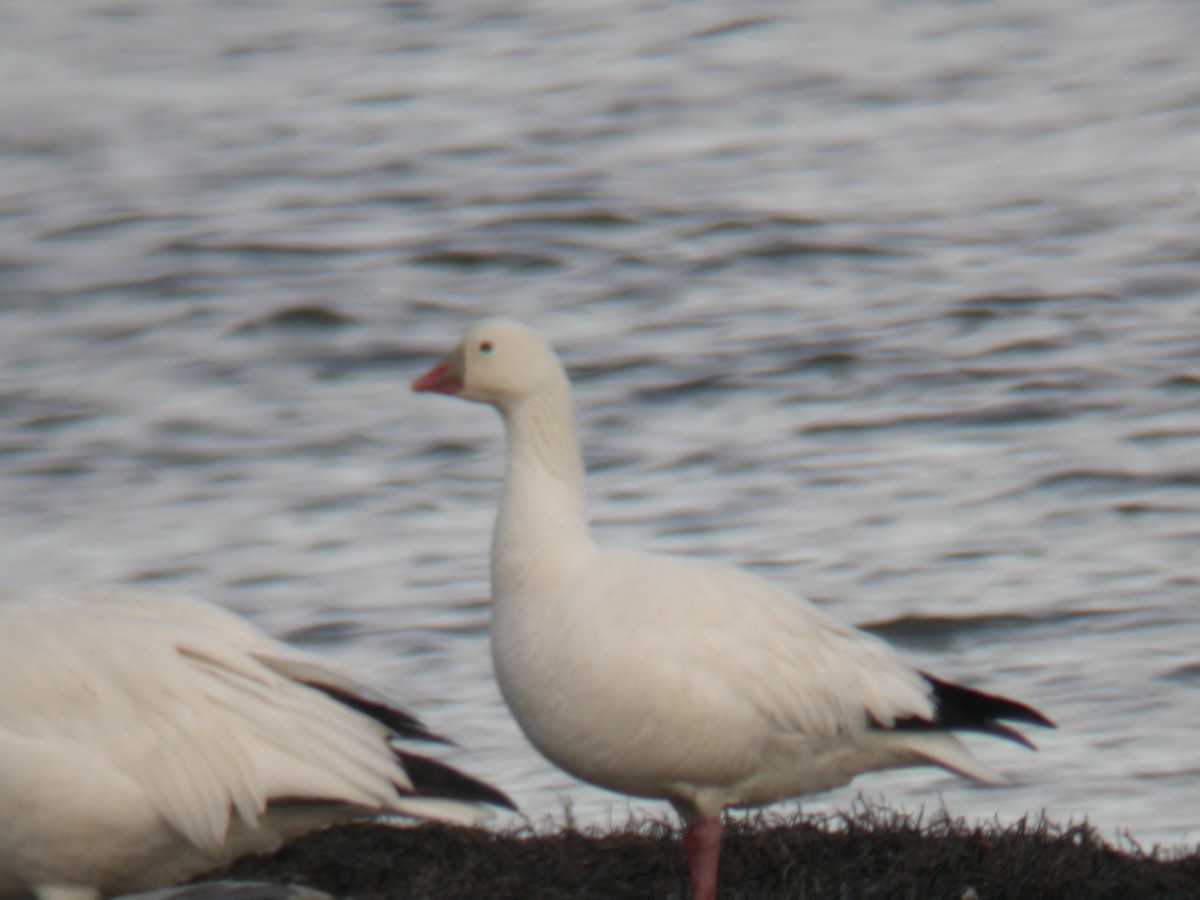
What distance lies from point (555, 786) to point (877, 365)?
6.60 m

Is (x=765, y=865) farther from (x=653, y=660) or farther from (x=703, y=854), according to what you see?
(x=653, y=660)

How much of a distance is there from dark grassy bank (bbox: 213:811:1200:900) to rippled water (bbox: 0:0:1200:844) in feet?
6.88

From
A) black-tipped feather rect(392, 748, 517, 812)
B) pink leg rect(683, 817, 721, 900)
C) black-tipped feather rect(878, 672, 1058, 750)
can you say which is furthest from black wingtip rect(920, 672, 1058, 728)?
black-tipped feather rect(392, 748, 517, 812)

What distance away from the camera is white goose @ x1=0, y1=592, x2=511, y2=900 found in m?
5.21

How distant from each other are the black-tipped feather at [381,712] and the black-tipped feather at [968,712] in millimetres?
1255

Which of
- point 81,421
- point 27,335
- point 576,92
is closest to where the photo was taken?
point 81,421

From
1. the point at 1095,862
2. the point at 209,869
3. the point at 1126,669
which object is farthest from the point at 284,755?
the point at 1126,669

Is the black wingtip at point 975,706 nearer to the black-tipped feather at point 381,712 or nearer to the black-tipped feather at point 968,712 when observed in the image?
the black-tipped feather at point 968,712

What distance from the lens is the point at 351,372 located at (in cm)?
1438

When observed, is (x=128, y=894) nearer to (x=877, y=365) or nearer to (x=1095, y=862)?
(x=1095, y=862)

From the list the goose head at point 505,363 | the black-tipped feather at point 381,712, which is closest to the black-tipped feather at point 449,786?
the black-tipped feather at point 381,712

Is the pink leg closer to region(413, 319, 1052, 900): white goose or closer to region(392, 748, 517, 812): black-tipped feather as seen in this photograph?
region(413, 319, 1052, 900): white goose

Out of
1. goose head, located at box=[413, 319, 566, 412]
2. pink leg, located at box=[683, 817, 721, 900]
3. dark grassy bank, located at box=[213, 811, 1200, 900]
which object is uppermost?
goose head, located at box=[413, 319, 566, 412]

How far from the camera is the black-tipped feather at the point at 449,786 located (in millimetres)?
5328
